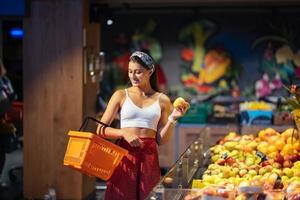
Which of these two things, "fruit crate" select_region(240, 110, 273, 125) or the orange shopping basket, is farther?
"fruit crate" select_region(240, 110, 273, 125)

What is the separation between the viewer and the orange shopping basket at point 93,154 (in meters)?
4.19

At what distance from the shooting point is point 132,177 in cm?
445

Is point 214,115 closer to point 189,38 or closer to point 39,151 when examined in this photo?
point 189,38

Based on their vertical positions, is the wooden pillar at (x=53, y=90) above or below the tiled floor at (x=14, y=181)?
above

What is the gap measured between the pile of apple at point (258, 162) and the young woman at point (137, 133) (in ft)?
1.42

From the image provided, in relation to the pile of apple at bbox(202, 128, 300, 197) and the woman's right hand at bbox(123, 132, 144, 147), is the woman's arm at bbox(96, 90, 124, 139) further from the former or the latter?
the pile of apple at bbox(202, 128, 300, 197)

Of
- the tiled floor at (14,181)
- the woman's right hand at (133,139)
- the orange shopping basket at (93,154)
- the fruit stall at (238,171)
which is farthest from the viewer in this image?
the tiled floor at (14,181)

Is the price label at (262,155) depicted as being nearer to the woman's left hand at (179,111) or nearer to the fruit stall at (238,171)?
the fruit stall at (238,171)

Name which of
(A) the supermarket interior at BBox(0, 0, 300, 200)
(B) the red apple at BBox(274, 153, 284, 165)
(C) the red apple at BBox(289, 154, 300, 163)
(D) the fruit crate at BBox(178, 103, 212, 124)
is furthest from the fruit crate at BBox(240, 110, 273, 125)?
(B) the red apple at BBox(274, 153, 284, 165)

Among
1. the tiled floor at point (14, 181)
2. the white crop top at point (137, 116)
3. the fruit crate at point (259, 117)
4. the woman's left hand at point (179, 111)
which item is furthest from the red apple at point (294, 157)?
the fruit crate at point (259, 117)

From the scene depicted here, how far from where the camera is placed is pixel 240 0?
8.31 metres

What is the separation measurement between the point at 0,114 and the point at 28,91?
72cm

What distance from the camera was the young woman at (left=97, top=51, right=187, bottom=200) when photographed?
4422mm

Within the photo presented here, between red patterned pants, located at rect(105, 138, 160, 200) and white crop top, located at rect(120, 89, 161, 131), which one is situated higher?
white crop top, located at rect(120, 89, 161, 131)
